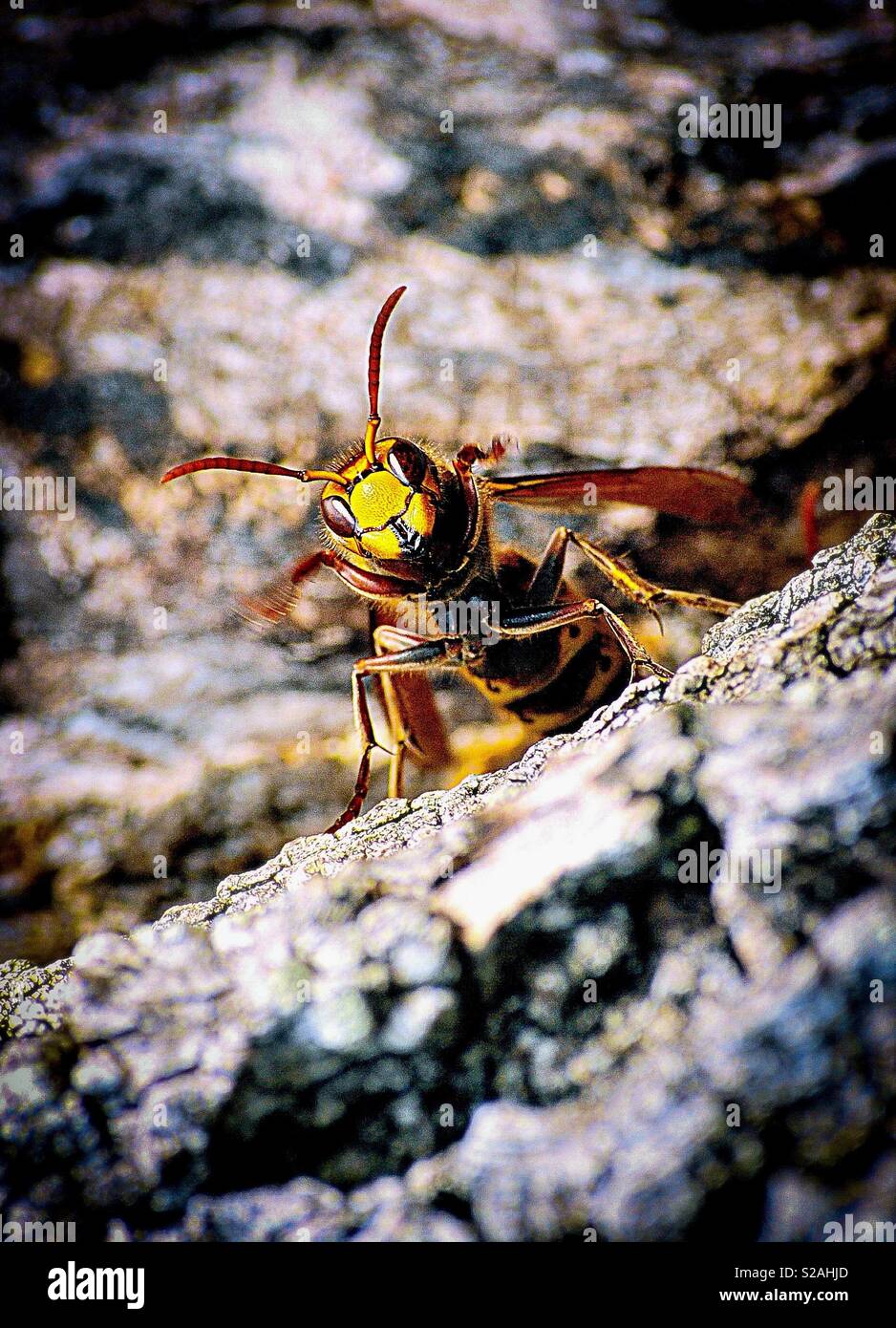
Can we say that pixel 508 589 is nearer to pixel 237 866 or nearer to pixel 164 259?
pixel 237 866

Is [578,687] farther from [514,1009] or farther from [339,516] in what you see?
[514,1009]

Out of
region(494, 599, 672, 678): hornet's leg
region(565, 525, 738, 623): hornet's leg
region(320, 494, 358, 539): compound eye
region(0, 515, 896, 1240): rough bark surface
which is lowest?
region(0, 515, 896, 1240): rough bark surface

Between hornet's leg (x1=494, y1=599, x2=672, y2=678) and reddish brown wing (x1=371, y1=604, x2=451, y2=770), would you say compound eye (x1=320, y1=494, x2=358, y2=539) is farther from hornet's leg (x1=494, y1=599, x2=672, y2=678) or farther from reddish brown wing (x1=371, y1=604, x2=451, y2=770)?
hornet's leg (x1=494, y1=599, x2=672, y2=678)

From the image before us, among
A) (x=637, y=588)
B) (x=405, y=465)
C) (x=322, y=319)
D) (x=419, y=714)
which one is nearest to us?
(x=405, y=465)

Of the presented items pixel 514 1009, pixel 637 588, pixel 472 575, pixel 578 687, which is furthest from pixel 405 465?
pixel 514 1009

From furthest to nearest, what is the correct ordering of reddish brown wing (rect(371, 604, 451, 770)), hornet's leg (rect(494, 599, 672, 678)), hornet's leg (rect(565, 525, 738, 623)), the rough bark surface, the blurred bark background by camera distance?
the blurred bark background < reddish brown wing (rect(371, 604, 451, 770)) < hornet's leg (rect(565, 525, 738, 623)) < hornet's leg (rect(494, 599, 672, 678)) < the rough bark surface

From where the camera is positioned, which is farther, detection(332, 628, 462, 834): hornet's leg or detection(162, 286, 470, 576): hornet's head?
detection(332, 628, 462, 834): hornet's leg

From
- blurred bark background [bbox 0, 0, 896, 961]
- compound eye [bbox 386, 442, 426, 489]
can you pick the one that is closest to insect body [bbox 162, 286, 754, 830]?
compound eye [bbox 386, 442, 426, 489]
